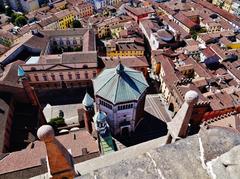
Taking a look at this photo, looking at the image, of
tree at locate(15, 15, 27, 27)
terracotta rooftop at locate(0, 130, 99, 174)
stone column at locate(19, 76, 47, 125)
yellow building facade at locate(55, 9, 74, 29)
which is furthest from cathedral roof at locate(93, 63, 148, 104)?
tree at locate(15, 15, 27, 27)

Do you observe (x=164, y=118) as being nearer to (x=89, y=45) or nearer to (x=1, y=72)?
(x=89, y=45)

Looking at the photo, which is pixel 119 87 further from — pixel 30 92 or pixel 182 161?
pixel 182 161

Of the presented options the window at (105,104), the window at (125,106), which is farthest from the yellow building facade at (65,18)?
the window at (125,106)

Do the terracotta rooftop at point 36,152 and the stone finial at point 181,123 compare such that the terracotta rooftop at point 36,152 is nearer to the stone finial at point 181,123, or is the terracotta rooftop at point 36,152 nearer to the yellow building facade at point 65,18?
A: the stone finial at point 181,123

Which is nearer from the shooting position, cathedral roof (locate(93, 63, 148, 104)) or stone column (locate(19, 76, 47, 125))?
cathedral roof (locate(93, 63, 148, 104))

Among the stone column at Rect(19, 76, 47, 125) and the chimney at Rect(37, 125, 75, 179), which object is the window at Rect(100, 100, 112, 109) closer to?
the stone column at Rect(19, 76, 47, 125)

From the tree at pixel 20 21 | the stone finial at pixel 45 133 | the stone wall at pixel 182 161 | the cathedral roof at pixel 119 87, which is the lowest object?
the tree at pixel 20 21
